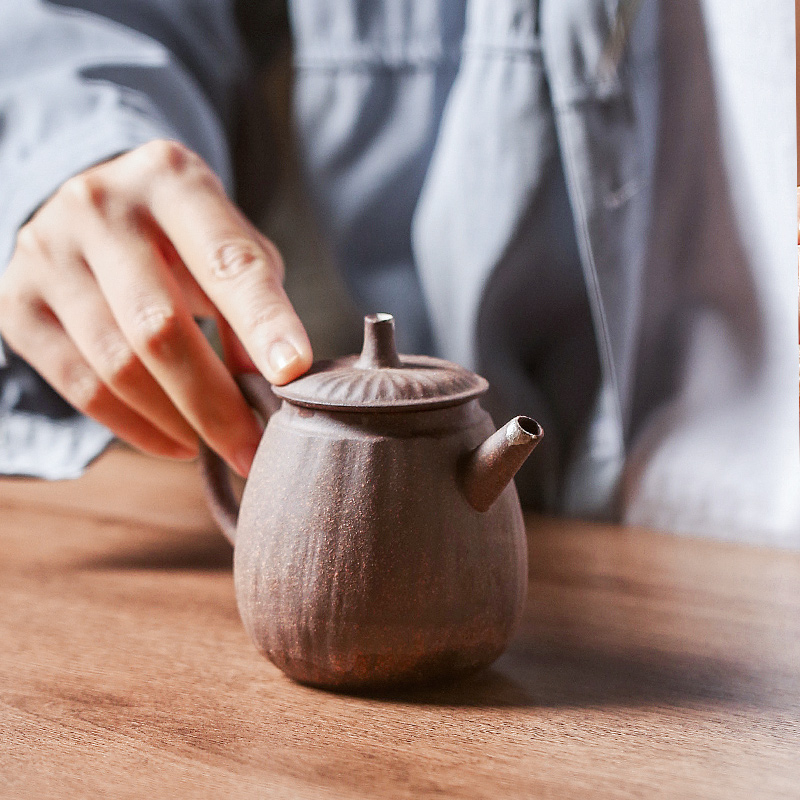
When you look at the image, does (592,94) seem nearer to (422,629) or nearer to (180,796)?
(422,629)

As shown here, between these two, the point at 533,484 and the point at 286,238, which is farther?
the point at 286,238

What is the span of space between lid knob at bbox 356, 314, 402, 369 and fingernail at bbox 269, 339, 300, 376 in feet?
0.15

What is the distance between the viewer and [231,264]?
0.67m

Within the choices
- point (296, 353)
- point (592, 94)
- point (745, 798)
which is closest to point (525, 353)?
point (592, 94)

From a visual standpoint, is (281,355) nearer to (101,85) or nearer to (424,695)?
(424,695)

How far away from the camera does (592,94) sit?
2.72 ft

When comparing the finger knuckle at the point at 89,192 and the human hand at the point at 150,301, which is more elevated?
the finger knuckle at the point at 89,192

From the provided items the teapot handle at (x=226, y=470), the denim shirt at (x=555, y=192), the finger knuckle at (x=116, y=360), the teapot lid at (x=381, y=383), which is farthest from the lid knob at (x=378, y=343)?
the denim shirt at (x=555, y=192)

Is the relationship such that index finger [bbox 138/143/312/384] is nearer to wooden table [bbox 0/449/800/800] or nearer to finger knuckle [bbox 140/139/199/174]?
finger knuckle [bbox 140/139/199/174]

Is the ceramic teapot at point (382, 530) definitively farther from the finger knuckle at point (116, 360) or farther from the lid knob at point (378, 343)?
the finger knuckle at point (116, 360)

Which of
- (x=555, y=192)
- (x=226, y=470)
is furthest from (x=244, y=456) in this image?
(x=555, y=192)

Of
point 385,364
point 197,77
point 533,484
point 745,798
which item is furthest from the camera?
point 197,77

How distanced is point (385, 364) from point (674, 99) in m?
0.51

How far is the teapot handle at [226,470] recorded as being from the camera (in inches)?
24.2
